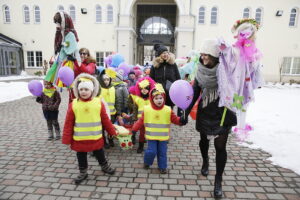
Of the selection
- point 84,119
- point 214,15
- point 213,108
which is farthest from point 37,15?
point 213,108

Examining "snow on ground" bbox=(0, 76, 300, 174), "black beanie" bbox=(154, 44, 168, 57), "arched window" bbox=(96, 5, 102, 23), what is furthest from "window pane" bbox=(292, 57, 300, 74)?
"black beanie" bbox=(154, 44, 168, 57)

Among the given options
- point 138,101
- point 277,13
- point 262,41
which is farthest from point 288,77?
point 138,101

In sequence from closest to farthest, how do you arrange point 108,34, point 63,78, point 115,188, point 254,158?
point 115,188 → point 63,78 → point 254,158 → point 108,34

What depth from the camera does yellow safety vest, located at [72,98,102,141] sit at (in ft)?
9.52

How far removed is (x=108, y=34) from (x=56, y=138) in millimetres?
16482

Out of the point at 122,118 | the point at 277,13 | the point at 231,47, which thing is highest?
the point at 277,13

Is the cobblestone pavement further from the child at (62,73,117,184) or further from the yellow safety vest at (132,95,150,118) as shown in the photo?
the yellow safety vest at (132,95,150,118)

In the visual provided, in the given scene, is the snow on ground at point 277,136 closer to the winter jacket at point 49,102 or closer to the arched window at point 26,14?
the winter jacket at point 49,102

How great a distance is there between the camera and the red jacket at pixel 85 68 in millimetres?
4034

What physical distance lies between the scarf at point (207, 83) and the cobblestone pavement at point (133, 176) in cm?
121

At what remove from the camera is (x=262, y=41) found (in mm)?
18984

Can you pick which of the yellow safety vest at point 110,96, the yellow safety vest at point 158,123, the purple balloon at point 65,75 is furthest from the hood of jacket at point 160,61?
the purple balloon at point 65,75

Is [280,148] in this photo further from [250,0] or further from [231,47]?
[250,0]

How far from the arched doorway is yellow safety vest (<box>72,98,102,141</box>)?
70.8ft
